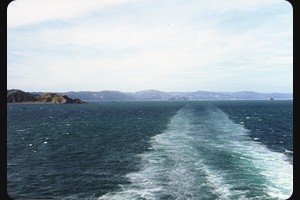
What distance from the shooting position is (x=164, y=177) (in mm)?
22828

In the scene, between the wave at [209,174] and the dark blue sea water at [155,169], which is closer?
the wave at [209,174]

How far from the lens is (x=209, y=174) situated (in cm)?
2353

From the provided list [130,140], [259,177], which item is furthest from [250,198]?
[130,140]

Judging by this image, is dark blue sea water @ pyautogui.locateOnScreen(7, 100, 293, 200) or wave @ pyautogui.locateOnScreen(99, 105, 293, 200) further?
dark blue sea water @ pyautogui.locateOnScreen(7, 100, 293, 200)

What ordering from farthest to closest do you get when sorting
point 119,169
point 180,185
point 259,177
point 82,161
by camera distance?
1. point 82,161
2. point 119,169
3. point 259,177
4. point 180,185

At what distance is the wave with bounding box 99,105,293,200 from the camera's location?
19.6 m

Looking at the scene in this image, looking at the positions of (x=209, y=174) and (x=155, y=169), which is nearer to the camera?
(x=209, y=174)

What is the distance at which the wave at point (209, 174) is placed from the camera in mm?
19628
